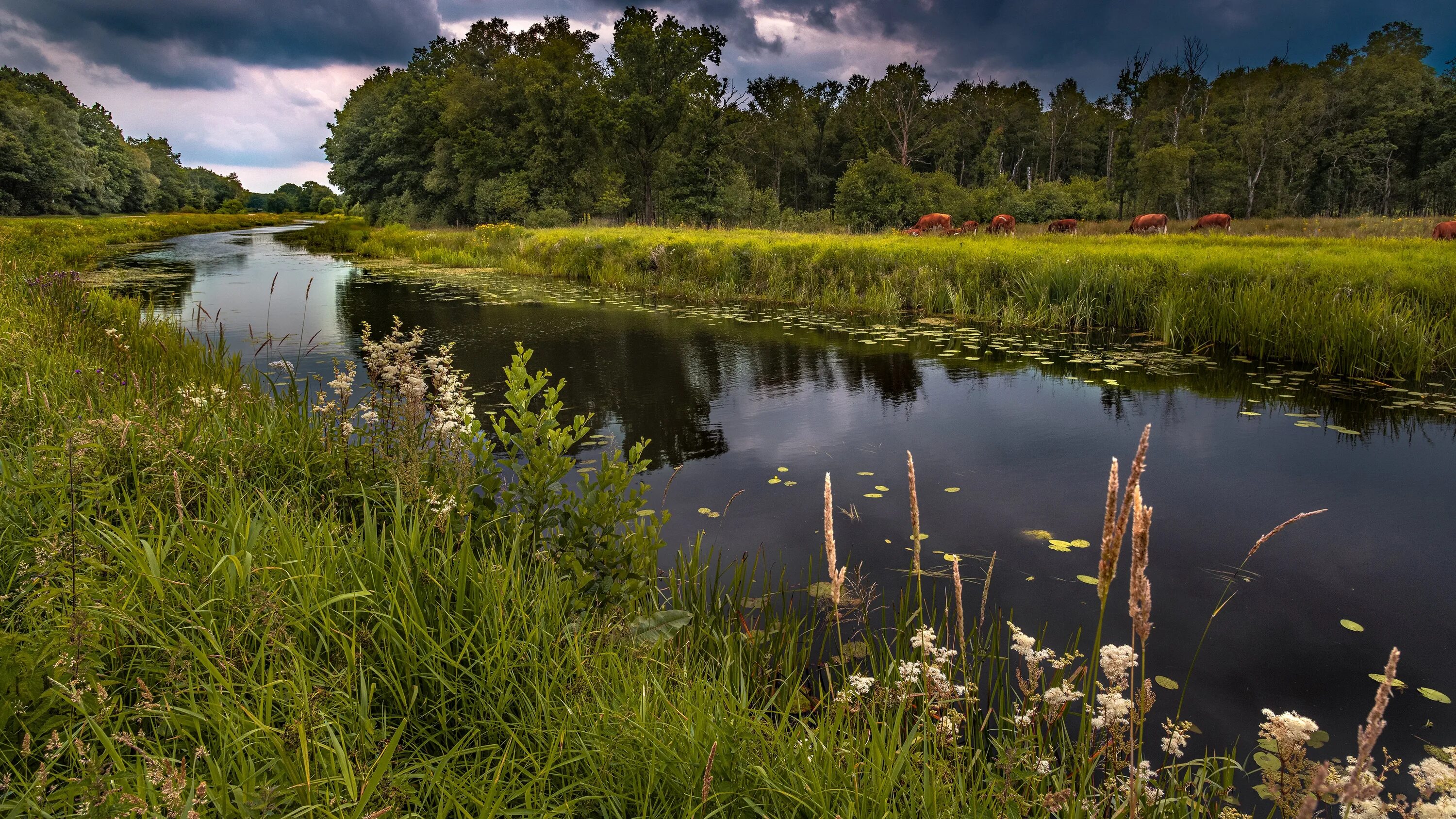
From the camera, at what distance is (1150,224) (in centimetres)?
2214

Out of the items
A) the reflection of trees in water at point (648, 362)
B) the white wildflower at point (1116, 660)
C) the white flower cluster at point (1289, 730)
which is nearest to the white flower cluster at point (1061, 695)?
the white wildflower at point (1116, 660)

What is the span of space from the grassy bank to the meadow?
661 cm

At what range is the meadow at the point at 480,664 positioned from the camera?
1.59 meters

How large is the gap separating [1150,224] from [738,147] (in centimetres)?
3787

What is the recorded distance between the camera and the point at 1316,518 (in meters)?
4.79

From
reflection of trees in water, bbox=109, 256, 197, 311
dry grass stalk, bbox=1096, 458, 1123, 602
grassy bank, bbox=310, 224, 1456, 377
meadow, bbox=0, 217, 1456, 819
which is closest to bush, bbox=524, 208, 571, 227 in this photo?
reflection of trees in water, bbox=109, 256, 197, 311

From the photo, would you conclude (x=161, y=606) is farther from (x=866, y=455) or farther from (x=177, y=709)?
(x=866, y=455)

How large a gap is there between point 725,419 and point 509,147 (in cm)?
4221

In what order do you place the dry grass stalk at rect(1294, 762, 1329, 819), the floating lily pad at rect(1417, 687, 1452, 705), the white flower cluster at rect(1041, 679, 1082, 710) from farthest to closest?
the floating lily pad at rect(1417, 687, 1452, 705) → the white flower cluster at rect(1041, 679, 1082, 710) → the dry grass stalk at rect(1294, 762, 1329, 819)

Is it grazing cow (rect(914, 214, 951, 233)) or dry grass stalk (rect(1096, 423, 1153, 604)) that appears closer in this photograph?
dry grass stalk (rect(1096, 423, 1153, 604))

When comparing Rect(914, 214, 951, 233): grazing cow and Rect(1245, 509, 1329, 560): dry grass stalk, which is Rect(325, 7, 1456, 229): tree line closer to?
Rect(914, 214, 951, 233): grazing cow

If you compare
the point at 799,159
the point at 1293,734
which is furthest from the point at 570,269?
A: the point at 799,159

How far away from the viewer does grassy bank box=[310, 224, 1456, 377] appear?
8.14 meters

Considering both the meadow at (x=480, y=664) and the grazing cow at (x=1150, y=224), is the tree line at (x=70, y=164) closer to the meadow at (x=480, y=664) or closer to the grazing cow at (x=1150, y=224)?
the grazing cow at (x=1150, y=224)
